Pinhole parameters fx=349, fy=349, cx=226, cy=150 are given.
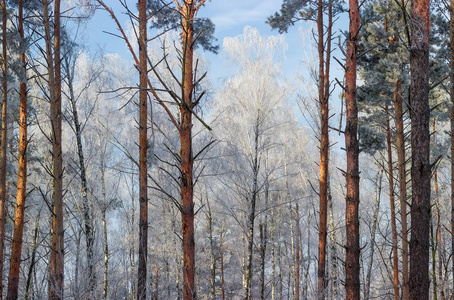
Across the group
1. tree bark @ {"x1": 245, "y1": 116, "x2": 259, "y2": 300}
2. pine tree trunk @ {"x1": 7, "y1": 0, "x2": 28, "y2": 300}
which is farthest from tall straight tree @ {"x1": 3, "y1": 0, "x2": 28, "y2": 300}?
tree bark @ {"x1": 245, "y1": 116, "x2": 259, "y2": 300}

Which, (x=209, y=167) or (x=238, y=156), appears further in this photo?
(x=209, y=167)

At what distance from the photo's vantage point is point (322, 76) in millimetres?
8516

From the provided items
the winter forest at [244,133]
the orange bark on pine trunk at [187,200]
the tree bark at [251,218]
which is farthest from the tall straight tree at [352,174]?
the tree bark at [251,218]

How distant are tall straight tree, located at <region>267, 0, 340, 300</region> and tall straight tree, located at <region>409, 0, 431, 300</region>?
11.4ft

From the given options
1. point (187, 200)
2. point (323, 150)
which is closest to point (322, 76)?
point (323, 150)

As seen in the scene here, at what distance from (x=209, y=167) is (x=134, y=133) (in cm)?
401

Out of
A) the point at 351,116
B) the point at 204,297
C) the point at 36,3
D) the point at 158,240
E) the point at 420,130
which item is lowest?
the point at 204,297

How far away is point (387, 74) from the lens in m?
8.80

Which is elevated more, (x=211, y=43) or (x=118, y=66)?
(x=118, y=66)

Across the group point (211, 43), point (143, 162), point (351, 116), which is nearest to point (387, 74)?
point (351, 116)

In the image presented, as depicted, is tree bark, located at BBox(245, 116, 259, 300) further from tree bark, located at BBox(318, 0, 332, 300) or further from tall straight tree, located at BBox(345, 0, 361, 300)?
tall straight tree, located at BBox(345, 0, 361, 300)

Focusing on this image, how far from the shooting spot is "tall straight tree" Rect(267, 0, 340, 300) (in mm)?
7844

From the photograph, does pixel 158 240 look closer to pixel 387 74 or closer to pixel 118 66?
pixel 118 66

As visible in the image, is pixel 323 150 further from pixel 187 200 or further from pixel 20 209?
pixel 20 209
